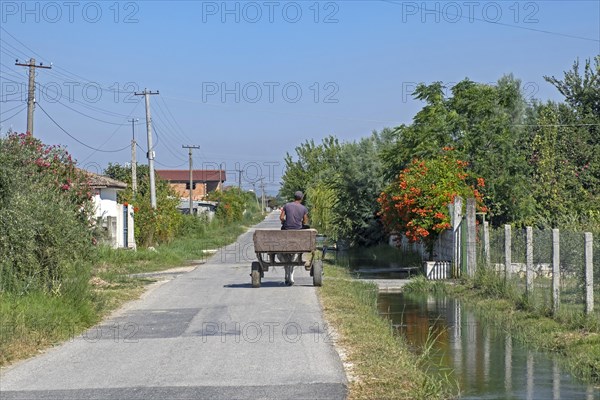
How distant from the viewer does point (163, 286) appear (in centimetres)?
2181

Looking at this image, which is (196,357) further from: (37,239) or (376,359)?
(37,239)

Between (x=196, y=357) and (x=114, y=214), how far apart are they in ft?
96.6

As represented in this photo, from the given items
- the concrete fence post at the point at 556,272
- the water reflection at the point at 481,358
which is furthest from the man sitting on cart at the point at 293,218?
the concrete fence post at the point at 556,272

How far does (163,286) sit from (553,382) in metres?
13.1

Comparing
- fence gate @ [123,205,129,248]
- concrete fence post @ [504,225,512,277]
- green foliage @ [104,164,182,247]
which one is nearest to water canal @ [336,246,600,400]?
concrete fence post @ [504,225,512,277]

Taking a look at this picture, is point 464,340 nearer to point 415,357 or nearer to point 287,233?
point 415,357

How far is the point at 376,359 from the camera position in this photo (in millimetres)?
10734

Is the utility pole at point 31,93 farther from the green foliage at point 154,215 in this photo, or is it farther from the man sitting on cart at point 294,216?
the man sitting on cart at point 294,216

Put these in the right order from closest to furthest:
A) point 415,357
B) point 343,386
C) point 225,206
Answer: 1. point 343,386
2. point 415,357
3. point 225,206

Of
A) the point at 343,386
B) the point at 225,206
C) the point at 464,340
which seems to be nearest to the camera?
the point at 343,386

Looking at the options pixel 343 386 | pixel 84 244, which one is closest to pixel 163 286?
pixel 84 244

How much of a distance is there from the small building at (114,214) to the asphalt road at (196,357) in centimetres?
2106

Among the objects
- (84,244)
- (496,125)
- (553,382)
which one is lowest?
(553,382)

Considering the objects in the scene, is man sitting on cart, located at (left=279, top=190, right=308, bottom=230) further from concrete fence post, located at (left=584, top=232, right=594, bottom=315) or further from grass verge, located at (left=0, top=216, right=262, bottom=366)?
concrete fence post, located at (left=584, top=232, right=594, bottom=315)
